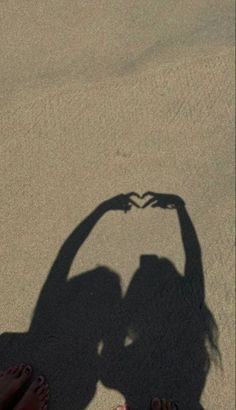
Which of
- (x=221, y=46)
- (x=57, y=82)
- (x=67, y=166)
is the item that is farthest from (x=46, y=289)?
(x=221, y=46)

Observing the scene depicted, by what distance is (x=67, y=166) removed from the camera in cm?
424

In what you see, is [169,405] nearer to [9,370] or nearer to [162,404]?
[162,404]

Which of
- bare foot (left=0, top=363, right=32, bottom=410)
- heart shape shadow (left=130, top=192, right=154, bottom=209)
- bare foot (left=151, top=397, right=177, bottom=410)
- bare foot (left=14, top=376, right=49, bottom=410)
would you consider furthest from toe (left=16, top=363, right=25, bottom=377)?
heart shape shadow (left=130, top=192, right=154, bottom=209)

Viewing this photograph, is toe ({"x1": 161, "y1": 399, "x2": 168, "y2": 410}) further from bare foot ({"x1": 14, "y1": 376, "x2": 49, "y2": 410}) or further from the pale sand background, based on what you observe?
bare foot ({"x1": 14, "y1": 376, "x2": 49, "y2": 410})

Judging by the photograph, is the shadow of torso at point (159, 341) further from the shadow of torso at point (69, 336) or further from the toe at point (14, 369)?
the toe at point (14, 369)

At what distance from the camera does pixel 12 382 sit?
3945mm

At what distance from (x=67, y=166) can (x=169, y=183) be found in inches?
34.4

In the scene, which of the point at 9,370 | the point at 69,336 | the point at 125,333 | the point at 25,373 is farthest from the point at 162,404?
the point at 9,370

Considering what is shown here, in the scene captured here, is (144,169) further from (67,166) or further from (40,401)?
(40,401)

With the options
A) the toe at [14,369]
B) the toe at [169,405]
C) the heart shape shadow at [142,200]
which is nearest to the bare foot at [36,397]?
the toe at [14,369]

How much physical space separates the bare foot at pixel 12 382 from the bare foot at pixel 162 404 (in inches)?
39.9

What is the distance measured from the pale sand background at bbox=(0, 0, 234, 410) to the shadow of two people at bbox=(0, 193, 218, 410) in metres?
0.08

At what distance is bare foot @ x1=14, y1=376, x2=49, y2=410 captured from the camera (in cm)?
392

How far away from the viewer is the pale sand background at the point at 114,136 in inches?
161
